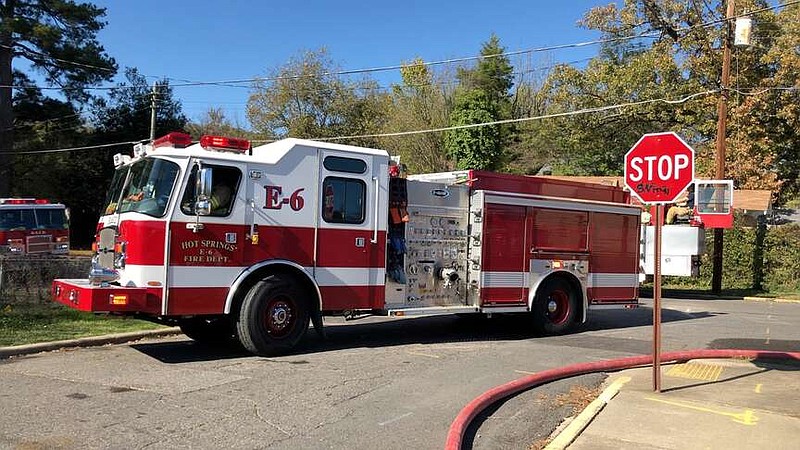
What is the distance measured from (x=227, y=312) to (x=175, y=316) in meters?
0.62

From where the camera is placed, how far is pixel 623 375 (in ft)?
27.8

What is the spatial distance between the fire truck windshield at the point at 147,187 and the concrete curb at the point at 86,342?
75.4 inches

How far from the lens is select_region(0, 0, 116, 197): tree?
33.5m

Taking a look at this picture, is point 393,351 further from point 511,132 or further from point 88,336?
point 511,132

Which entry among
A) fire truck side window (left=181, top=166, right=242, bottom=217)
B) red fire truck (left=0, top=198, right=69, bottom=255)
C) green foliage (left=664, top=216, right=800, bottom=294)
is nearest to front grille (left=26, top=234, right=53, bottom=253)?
red fire truck (left=0, top=198, right=69, bottom=255)

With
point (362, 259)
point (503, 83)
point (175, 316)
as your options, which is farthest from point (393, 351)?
point (503, 83)

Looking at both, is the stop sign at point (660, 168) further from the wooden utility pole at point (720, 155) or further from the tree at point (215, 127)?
the tree at point (215, 127)

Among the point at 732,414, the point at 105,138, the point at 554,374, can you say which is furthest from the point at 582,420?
the point at 105,138

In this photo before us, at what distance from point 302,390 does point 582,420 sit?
9.30 feet

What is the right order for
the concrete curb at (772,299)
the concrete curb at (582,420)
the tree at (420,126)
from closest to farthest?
the concrete curb at (582,420), the concrete curb at (772,299), the tree at (420,126)

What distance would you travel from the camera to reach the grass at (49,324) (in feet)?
31.2

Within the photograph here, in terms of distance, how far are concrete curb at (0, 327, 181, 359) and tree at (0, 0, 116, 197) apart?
28.2 m

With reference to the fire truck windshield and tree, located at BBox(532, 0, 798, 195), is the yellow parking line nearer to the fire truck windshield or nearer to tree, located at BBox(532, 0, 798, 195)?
the fire truck windshield

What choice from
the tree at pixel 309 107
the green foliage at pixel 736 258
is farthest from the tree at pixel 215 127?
the green foliage at pixel 736 258
